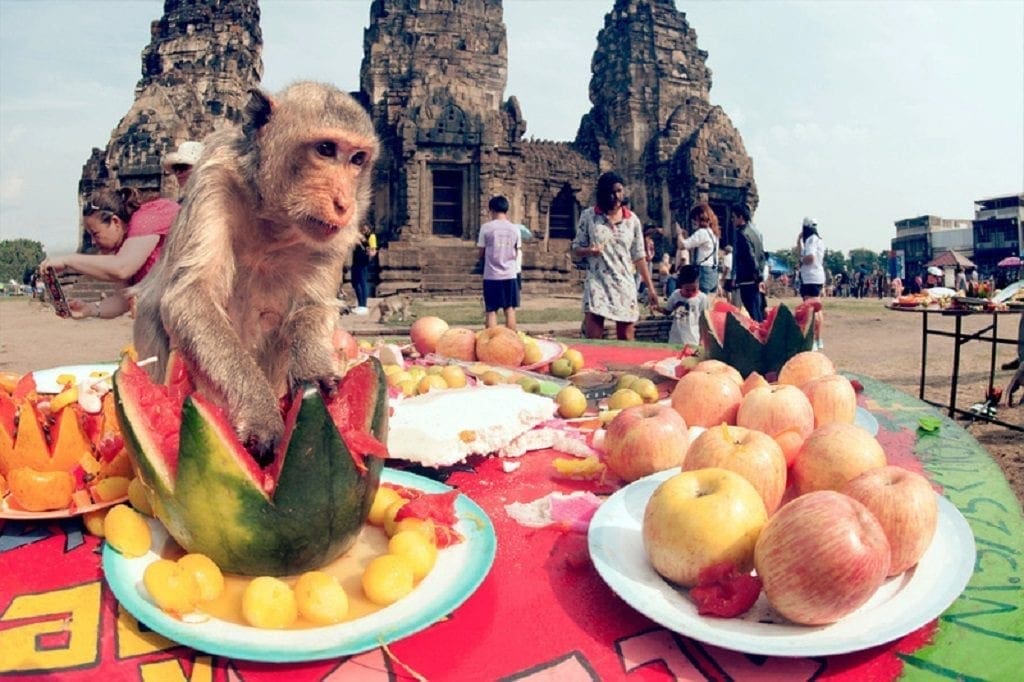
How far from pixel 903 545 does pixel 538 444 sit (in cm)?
126

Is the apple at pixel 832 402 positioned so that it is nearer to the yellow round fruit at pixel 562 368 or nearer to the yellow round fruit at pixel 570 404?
the yellow round fruit at pixel 570 404

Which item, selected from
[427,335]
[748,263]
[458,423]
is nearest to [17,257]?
[748,263]

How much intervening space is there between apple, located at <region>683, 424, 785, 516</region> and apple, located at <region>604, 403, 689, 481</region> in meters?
0.19

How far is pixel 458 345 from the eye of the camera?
4031mm

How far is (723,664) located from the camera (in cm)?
127

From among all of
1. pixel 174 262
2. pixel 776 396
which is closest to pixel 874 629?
pixel 776 396

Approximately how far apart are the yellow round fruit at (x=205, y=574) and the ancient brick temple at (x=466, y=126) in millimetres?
22584

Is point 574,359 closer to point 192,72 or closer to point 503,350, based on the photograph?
point 503,350

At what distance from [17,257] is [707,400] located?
97986 mm

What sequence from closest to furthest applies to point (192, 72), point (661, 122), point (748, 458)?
point (748, 458) < point (192, 72) < point (661, 122)

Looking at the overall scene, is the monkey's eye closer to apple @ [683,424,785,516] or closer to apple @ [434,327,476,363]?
apple @ [683,424,785,516]

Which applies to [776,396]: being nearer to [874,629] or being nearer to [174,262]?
[874,629]

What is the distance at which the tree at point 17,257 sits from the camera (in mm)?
76881

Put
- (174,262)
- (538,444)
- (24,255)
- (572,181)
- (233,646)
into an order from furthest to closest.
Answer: (24,255) → (572,181) → (538,444) → (174,262) → (233,646)
